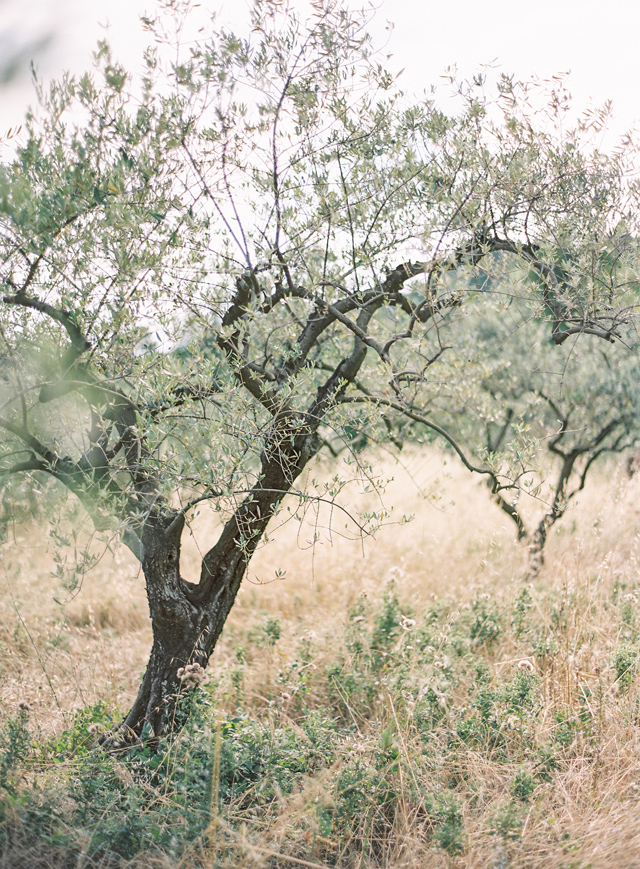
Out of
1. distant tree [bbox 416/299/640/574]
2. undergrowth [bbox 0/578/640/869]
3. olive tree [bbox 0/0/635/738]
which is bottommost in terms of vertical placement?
undergrowth [bbox 0/578/640/869]

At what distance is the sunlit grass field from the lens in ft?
10.7

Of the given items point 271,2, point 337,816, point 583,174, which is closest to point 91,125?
point 271,2

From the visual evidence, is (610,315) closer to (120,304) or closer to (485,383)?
(120,304)

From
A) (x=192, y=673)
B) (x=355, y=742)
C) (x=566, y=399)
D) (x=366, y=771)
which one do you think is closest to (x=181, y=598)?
(x=192, y=673)

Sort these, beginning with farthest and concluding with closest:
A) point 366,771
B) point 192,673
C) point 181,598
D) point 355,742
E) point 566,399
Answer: point 566,399 → point 181,598 → point 355,742 → point 192,673 → point 366,771

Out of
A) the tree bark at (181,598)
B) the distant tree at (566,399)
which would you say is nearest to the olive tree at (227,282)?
the tree bark at (181,598)

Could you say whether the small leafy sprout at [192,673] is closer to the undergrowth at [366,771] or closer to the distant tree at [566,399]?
the undergrowth at [366,771]

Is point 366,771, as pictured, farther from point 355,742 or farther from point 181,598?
point 181,598

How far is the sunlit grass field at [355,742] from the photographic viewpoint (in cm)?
325

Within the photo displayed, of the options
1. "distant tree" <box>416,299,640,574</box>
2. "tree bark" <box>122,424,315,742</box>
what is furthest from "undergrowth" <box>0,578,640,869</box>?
"distant tree" <box>416,299,640,574</box>

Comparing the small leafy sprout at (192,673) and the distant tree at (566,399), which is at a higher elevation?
the distant tree at (566,399)

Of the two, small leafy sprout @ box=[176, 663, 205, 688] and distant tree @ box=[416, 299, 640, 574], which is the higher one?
distant tree @ box=[416, 299, 640, 574]

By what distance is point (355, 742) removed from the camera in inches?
166

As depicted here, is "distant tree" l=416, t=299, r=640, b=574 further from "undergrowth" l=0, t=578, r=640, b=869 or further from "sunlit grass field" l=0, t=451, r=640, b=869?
"undergrowth" l=0, t=578, r=640, b=869
